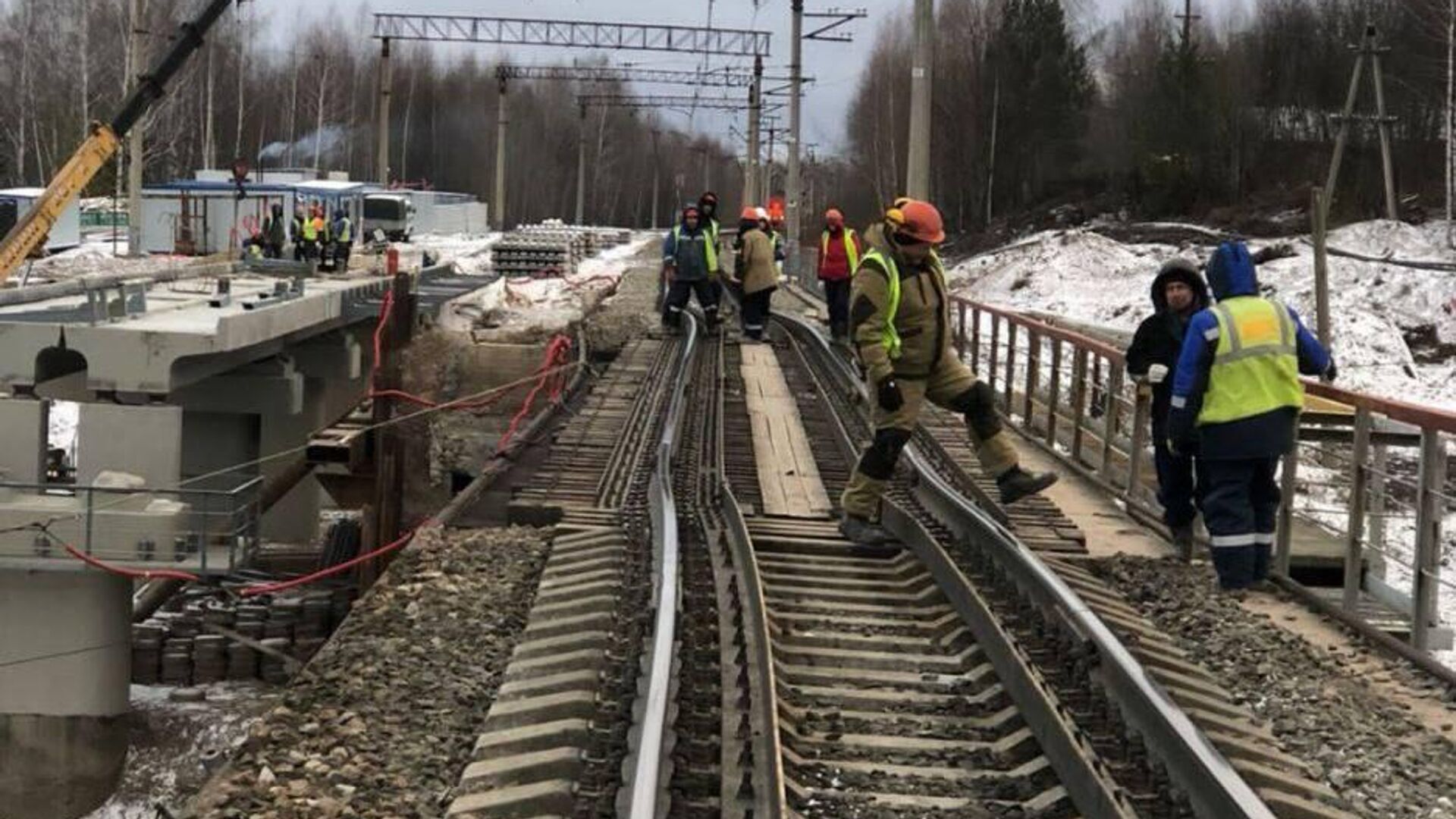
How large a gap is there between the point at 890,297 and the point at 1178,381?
5.06 ft

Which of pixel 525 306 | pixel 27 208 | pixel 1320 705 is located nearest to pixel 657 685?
pixel 1320 705

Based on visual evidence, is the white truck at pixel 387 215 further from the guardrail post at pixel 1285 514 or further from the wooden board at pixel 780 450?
the guardrail post at pixel 1285 514

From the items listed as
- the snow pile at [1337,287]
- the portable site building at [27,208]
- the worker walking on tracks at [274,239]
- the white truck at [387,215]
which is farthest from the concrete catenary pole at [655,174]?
the worker walking on tracks at [274,239]

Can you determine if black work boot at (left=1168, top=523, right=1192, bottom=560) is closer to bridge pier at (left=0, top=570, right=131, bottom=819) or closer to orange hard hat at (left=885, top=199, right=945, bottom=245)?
orange hard hat at (left=885, top=199, right=945, bottom=245)

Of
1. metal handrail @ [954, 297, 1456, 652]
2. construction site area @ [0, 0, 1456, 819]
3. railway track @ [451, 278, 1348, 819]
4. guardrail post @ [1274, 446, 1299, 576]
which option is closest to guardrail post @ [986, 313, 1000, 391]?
construction site area @ [0, 0, 1456, 819]

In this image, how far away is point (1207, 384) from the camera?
827 centimetres

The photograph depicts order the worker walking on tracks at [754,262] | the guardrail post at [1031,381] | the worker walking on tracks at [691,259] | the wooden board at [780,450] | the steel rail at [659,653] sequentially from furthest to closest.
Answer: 1. the worker walking on tracks at [691,259]
2. the worker walking on tracks at [754,262]
3. the guardrail post at [1031,381]
4. the wooden board at [780,450]
5. the steel rail at [659,653]

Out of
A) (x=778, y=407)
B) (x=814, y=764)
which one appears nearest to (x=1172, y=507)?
(x=814, y=764)

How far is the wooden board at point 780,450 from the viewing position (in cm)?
1063

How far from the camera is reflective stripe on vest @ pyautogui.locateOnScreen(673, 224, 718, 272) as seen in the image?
840 inches

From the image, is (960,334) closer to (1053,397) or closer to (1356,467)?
(1053,397)

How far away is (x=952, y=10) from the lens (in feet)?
274

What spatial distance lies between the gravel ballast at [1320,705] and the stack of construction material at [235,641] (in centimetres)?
1185

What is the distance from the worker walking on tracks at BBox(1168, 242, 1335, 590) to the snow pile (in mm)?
19316
